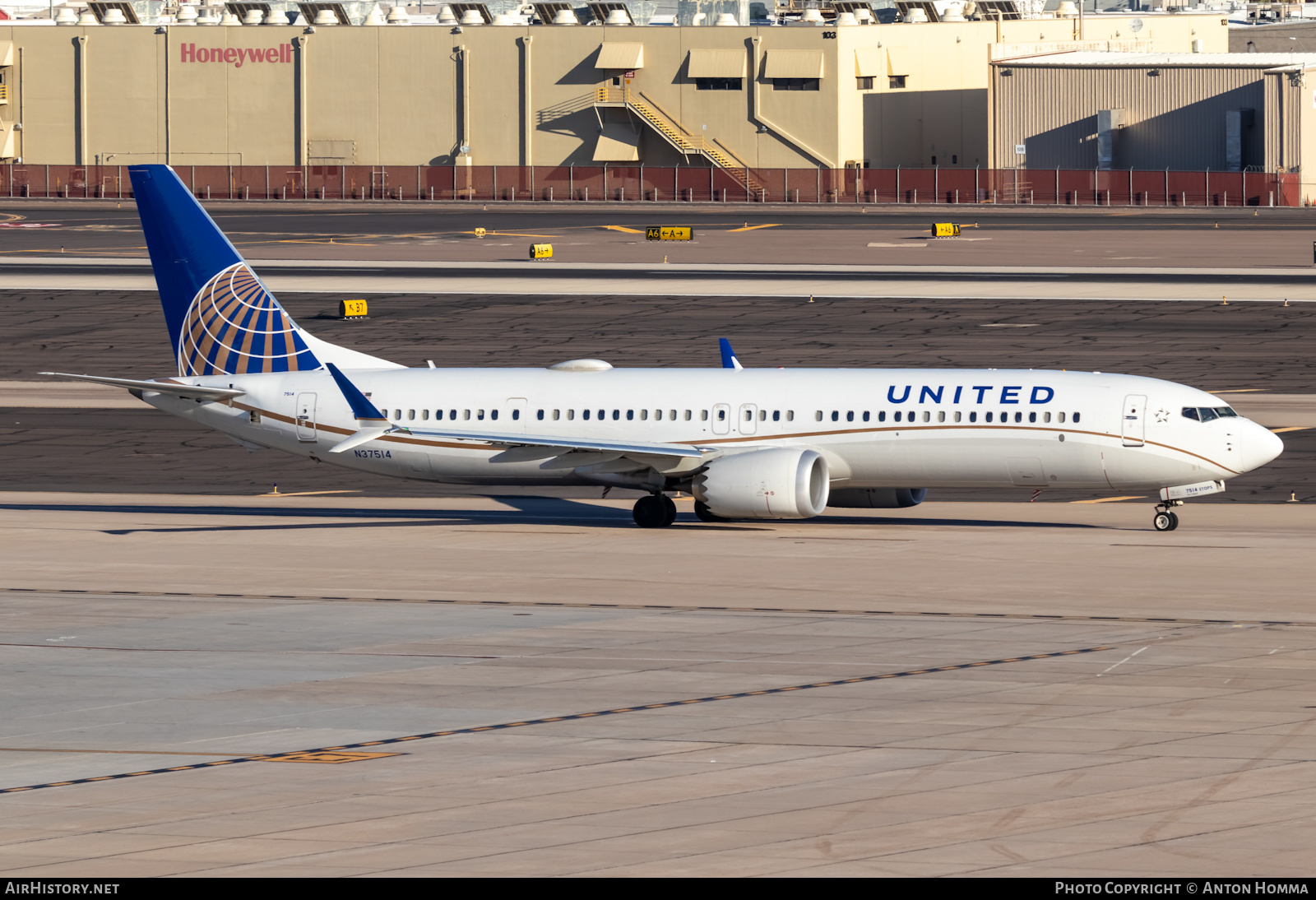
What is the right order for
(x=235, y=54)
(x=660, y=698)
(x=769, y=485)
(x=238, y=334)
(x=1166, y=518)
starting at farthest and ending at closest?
1. (x=235, y=54)
2. (x=238, y=334)
3. (x=1166, y=518)
4. (x=769, y=485)
5. (x=660, y=698)

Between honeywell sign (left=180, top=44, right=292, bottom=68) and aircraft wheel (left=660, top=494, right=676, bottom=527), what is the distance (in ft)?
463

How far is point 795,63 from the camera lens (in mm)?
175375

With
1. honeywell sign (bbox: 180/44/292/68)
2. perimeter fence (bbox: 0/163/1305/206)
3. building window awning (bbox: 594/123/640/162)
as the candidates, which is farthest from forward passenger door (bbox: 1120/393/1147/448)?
honeywell sign (bbox: 180/44/292/68)

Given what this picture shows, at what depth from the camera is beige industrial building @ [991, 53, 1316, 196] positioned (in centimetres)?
15888

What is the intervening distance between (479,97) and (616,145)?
44.3ft

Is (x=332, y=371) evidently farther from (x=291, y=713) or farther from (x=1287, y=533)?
(x=1287, y=533)

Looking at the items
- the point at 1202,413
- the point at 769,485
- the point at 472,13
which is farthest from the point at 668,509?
the point at 472,13

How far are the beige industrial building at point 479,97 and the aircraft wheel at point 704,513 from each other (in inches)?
5073

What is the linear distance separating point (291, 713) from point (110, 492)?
1193 inches

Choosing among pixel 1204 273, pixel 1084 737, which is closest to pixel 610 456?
pixel 1084 737

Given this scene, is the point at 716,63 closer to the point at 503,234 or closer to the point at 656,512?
the point at 503,234

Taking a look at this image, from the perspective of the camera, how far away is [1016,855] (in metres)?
20.9

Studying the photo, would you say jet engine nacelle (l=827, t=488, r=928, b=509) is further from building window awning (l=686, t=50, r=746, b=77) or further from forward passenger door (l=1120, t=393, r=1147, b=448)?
building window awning (l=686, t=50, r=746, b=77)

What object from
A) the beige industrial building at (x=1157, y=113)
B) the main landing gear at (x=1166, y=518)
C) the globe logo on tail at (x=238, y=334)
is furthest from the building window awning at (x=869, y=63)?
the main landing gear at (x=1166, y=518)
